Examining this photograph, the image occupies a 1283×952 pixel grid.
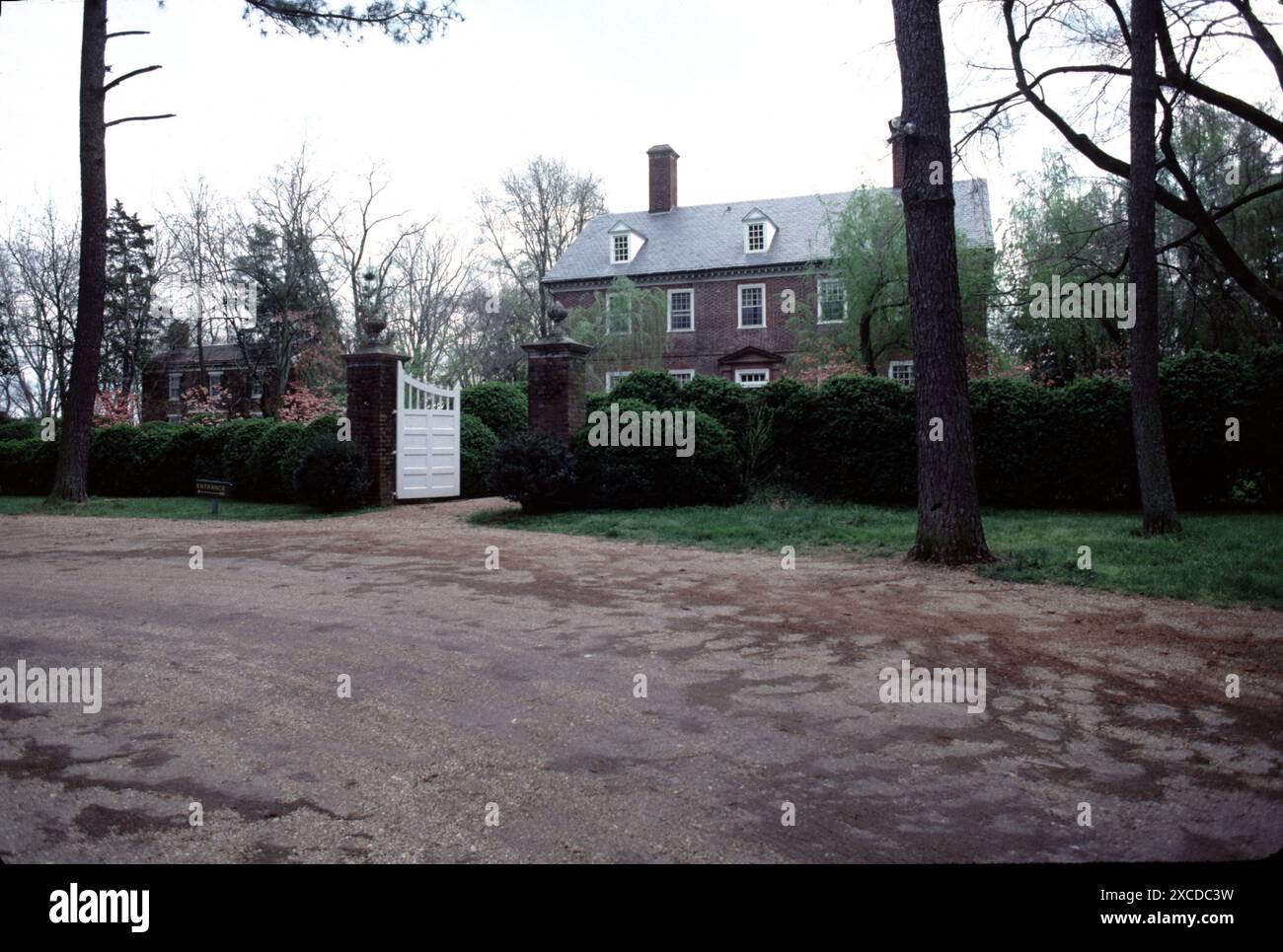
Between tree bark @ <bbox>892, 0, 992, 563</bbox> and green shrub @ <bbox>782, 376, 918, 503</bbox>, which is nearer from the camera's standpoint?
tree bark @ <bbox>892, 0, 992, 563</bbox>

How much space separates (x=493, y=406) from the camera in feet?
61.2

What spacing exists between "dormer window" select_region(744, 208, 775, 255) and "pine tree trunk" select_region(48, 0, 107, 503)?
23.9 metres

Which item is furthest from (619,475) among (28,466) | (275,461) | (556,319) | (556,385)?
(28,466)

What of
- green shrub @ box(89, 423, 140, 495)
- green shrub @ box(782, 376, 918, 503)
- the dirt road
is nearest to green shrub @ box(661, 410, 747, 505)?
green shrub @ box(782, 376, 918, 503)

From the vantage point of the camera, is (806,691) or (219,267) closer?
(806,691)

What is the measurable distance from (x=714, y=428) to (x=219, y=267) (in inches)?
966

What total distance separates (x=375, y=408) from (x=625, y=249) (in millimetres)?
23679

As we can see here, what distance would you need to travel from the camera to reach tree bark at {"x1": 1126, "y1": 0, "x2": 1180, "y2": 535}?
35.2 ft

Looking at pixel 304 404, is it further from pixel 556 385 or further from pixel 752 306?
pixel 556 385

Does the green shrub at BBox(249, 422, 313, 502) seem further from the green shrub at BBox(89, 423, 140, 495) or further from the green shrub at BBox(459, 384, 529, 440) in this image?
the green shrub at BBox(89, 423, 140, 495)
